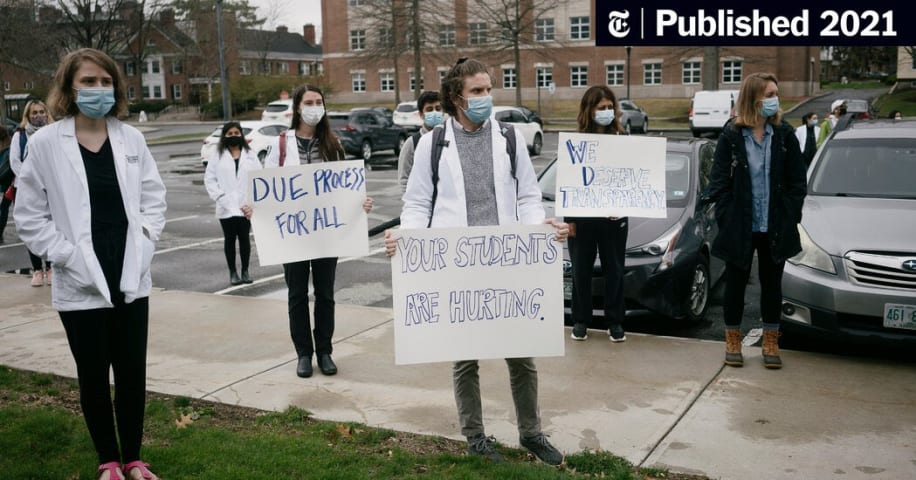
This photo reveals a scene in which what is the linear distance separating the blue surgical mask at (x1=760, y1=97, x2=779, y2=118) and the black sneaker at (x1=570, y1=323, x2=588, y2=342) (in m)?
2.21

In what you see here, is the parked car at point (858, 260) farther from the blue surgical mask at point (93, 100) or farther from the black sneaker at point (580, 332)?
the blue surgical mask at point (93, 100)

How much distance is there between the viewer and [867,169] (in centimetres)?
755

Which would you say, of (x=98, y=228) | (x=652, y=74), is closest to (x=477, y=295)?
(x=98, y=228)

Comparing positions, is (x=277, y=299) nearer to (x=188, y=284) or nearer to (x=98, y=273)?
(x=188, y=284)

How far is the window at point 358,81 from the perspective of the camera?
76812 millimetres

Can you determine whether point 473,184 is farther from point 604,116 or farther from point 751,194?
point 604,116

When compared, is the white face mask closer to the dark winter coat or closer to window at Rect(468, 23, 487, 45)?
the dark winter coat

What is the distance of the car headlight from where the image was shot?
6207 mm

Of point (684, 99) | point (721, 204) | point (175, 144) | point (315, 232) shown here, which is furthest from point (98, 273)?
point (684, 99)

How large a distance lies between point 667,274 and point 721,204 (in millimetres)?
1294

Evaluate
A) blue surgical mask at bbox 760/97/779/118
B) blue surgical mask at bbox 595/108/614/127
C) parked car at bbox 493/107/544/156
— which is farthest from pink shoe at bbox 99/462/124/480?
parked car at bbox 493/107/544/156

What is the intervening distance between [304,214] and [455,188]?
2021mm

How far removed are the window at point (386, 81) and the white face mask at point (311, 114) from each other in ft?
233

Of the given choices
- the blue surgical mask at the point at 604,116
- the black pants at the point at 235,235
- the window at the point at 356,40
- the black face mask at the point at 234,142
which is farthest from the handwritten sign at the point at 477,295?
the window at the point at 356,40
